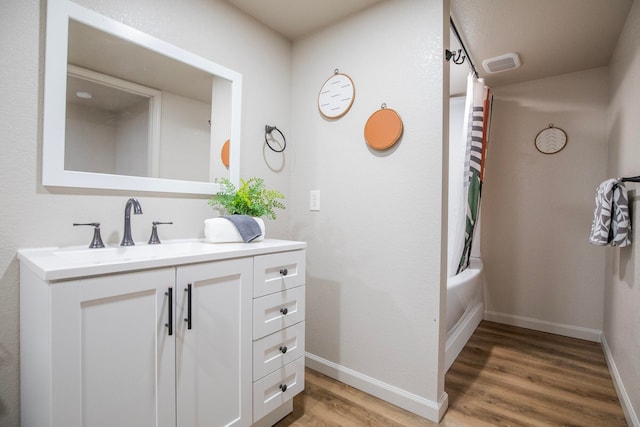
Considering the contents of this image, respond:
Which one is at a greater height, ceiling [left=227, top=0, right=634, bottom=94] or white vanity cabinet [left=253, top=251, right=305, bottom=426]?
ceiling [left=227, top=0, right=634, bottom=94]

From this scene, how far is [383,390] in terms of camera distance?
173cm

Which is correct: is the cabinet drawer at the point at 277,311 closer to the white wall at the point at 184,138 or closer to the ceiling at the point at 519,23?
the white wall at the point at 184,138

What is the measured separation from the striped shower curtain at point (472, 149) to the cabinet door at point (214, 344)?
1.70 meters

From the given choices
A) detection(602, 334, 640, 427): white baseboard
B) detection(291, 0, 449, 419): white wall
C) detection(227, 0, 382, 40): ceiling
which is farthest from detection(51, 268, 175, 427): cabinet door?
detection(602, 334, 640, 427): white baseboard

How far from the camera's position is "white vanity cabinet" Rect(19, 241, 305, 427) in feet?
2.79

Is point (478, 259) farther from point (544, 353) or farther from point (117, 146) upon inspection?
point (117, 146)

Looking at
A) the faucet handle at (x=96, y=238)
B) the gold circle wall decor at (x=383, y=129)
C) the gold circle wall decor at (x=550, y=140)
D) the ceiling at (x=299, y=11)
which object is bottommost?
the faucet handle at (x=96, y=238)

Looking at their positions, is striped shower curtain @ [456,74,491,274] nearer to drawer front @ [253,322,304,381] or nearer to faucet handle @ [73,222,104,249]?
drawer front @ [253,322,304,381]

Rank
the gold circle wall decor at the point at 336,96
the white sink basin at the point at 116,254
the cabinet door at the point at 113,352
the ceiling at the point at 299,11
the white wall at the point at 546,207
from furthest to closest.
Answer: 1. the white wall at the point at 546,207
2. the gold circle wall decor at the point at 336,96
3. the ceiling at the point at 299,11
4. the white sink basin at the point at 116,254
5. the cabinet door at the point at 113,352

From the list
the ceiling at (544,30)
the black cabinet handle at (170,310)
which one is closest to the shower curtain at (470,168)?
the ceiling at (544,30)

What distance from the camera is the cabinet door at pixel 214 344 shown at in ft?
3.63

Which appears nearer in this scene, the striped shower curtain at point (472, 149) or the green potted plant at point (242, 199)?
the green potted plant at point (242, 199)

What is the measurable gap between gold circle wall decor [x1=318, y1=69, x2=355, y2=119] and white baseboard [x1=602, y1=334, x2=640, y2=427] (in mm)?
2176

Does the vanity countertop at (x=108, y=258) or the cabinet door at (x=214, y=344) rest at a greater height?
the vanity countertop at (x=108, y=258)
